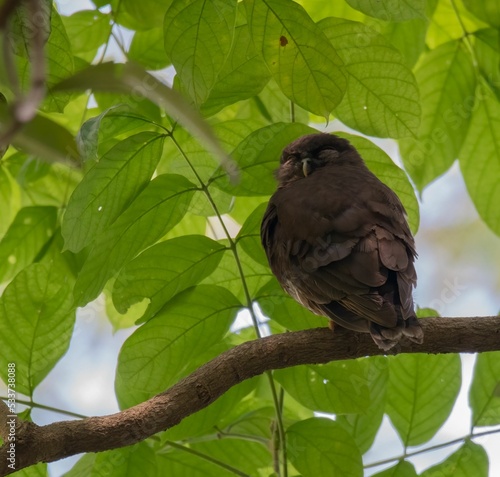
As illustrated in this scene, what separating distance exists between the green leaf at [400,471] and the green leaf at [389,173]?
91 centimetres

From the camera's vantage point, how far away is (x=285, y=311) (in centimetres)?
283

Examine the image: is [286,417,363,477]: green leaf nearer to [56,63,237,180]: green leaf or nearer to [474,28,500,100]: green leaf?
[474,28,500,100]: green leaf

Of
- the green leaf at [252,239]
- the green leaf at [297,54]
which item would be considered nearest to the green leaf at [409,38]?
the green leaf at [297,54]

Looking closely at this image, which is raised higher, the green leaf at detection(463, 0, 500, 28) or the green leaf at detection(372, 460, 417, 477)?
the green leaf at detection(463, 0, 500, 28)

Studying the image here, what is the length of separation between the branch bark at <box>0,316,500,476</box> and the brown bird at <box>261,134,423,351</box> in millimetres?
111

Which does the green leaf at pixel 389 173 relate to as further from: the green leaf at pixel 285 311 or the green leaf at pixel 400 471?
the green leaf at pixel 400 471

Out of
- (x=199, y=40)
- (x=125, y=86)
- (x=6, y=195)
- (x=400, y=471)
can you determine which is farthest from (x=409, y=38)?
(x=125, y=86)

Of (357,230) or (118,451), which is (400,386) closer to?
(357,230)

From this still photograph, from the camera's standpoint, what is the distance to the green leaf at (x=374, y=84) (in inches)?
108

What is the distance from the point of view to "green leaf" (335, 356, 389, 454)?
2807 millimetres

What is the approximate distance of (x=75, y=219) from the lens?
242 cm

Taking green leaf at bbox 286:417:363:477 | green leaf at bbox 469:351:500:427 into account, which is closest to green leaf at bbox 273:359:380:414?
green leaf at bbox 286:417:363:477

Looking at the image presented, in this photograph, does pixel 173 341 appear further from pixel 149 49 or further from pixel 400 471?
pixel 149 49

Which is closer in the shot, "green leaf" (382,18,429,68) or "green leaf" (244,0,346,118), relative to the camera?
"green leaf" (244,0,346,118)
